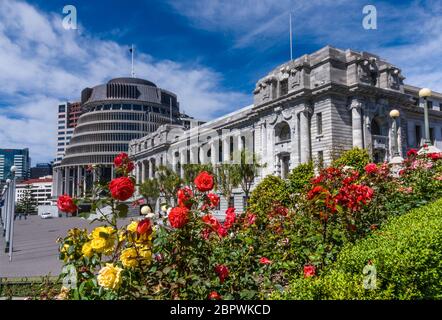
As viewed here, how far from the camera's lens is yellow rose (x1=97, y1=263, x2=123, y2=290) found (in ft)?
11.9

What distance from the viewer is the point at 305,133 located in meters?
37.9

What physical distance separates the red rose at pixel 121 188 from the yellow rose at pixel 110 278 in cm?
73

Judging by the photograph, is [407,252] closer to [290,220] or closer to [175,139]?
[290,220]

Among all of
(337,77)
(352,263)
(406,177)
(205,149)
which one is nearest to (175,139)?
(205,149)

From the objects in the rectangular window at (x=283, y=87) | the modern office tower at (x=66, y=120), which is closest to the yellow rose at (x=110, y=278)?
the rectangular window at (x=283, y=87)

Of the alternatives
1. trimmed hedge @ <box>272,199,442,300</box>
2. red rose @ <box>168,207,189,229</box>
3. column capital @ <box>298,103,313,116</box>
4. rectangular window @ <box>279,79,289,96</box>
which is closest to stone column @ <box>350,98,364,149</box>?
column capital @ <box>298,103,313,116</box>

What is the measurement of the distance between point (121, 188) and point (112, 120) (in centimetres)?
10310

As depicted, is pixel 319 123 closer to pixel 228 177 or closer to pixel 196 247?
pixel 228 177

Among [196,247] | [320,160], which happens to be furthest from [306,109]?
[196,247]

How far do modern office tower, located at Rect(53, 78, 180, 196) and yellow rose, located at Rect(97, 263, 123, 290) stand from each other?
319 feet

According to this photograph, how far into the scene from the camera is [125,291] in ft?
12.7

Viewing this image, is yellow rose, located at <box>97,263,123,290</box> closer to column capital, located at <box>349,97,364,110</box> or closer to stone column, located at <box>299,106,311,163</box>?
stone column, located at <box>299,106,311,163</box>

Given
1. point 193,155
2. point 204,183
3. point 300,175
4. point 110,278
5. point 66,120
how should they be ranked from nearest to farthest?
point 110,278, point 204,183, point 300,175, point 193,155, point 66,120
